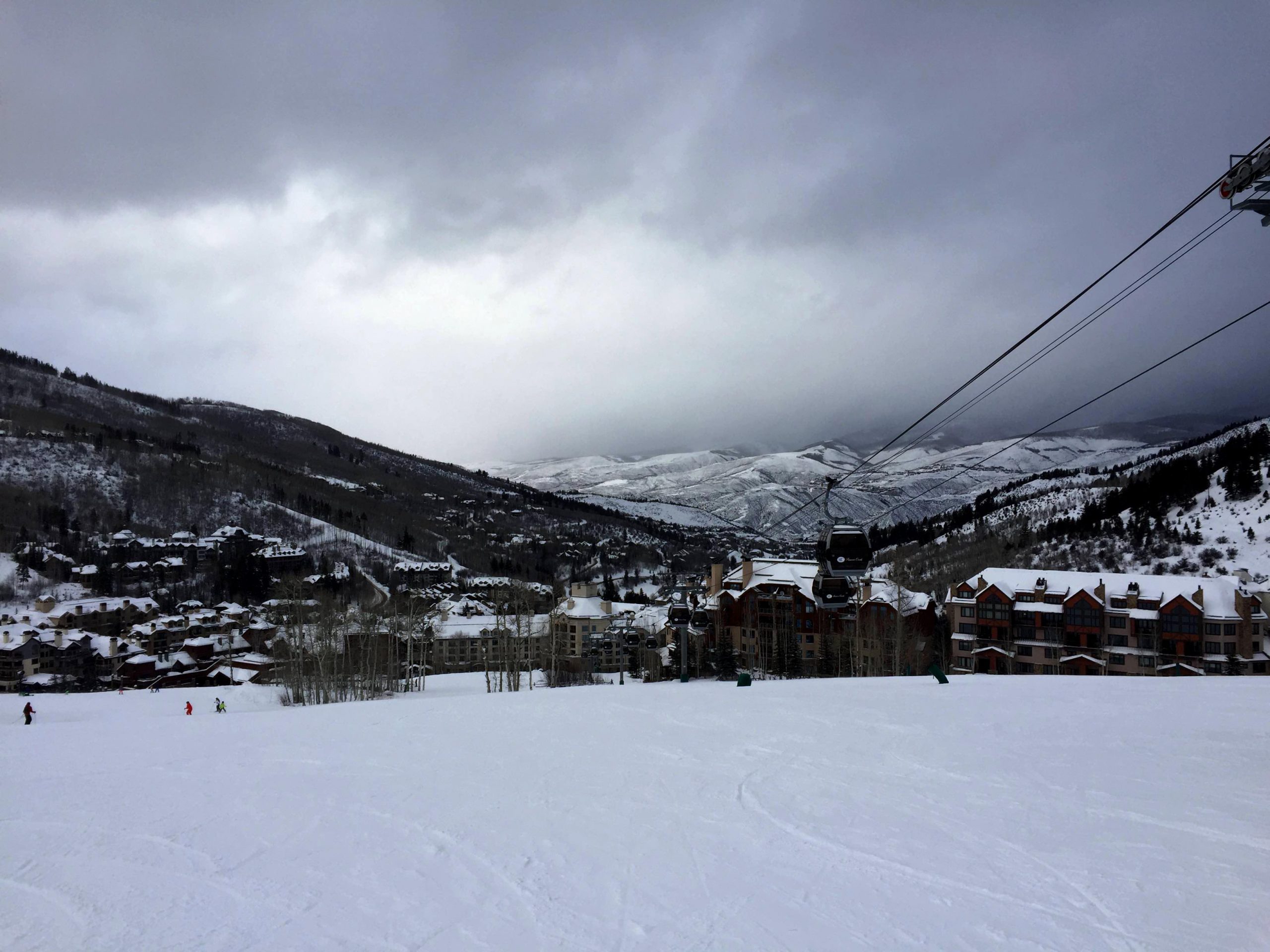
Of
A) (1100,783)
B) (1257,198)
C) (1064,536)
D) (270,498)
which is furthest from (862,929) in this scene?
(270,498)

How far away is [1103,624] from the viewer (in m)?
42.7

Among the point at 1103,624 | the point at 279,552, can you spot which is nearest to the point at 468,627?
the point at 1103,624

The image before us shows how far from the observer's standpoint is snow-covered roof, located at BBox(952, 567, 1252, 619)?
39.6m

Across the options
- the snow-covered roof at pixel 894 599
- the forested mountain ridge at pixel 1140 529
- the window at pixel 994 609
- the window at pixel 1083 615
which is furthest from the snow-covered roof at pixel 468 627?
the forested mountain ridge at pixel 1140 529

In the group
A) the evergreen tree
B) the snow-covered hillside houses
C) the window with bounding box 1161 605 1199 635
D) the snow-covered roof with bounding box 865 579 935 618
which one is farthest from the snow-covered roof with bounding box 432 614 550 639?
the window with bounding box 1161 605 1199 635

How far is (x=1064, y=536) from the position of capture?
91.4 metres

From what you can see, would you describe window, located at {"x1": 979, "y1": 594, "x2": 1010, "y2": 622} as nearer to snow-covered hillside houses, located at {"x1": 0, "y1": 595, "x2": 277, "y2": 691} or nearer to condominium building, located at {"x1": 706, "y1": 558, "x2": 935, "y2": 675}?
condominium building, located at {"x1": 706, "y1": 558, "x2": 935, "y2": 675}

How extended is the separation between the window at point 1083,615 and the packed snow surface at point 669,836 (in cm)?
3273

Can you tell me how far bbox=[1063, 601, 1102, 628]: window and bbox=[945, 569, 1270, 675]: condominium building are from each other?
0.05m

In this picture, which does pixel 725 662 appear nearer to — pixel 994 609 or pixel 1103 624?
pixel 994 609

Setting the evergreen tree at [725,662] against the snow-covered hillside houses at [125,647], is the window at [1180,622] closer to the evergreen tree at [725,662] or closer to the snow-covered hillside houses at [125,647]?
the evergreen tree at [725,662]

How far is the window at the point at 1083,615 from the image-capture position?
4281 centimetres

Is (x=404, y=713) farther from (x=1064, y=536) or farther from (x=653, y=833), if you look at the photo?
(x=1064, y=536)

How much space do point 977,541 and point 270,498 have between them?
548 ft
